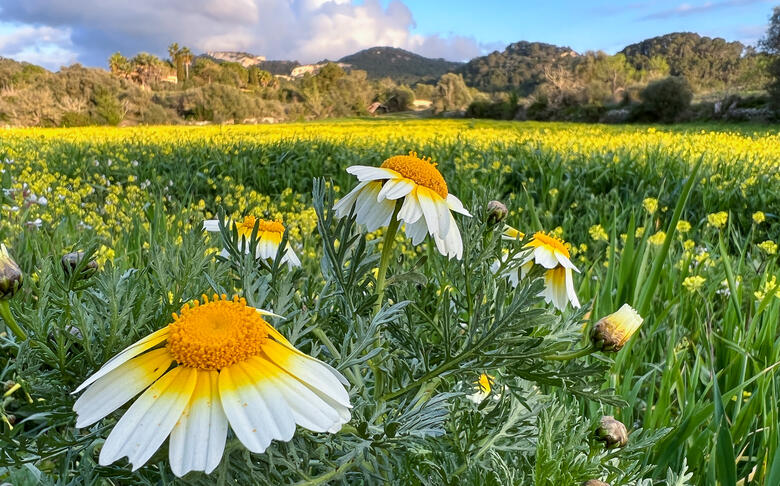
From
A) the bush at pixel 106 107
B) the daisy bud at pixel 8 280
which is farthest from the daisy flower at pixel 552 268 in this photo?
the bush at pixel 106 107

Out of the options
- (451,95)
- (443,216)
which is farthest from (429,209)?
(451,95)

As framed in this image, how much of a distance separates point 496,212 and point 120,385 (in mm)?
751

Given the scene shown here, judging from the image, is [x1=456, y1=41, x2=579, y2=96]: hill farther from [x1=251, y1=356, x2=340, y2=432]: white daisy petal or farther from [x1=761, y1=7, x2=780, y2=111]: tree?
[x1=251, y1=356, x2=340, y2=432]: white daisy petal

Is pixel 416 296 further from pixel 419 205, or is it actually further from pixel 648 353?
pixel 648 353

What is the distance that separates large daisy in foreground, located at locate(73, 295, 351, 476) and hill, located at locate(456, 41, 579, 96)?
71269mm

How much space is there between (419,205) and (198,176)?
229 inches

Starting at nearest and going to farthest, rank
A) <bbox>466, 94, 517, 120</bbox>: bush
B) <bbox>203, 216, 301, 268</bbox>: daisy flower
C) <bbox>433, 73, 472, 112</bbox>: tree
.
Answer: <bbox>203, 216, 301, 268</bbox>: daisy flower
<bbox>466, 94, 517, 120</bbox>: bush
<bbox>433, 73, 472, 112</bbox>: tree

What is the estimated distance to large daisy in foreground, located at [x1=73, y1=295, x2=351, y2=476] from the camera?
0.48 meters

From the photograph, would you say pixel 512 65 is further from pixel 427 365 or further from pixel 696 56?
pixel 427 365

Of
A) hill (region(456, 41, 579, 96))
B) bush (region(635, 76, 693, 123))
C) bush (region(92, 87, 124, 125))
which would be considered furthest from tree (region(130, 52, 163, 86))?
bush (region(635, 76, 693, 123))

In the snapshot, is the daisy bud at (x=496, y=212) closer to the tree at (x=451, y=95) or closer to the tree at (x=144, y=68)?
the tree at (x=451, y=95)

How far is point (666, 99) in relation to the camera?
27750mm

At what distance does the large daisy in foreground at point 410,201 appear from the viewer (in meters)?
0.82

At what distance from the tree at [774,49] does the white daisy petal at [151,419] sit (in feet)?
105
